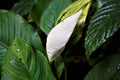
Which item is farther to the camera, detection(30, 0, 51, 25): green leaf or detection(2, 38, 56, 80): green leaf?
detection(30, 0, 51, 25): green leaf

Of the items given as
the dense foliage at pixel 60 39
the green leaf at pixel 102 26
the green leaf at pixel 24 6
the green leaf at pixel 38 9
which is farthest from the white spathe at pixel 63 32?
the green leaf at pixel 24 6

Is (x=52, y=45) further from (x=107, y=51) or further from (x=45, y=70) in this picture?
(x=107, y=51)

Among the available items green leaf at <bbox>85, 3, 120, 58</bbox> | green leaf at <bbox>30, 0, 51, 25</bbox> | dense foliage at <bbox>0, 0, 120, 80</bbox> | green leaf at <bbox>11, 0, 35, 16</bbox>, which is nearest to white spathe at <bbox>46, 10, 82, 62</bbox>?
dense foliage at <bbox>0, 0, 120, 80</bbox>

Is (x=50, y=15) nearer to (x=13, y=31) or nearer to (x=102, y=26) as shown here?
(x=13, y=31)

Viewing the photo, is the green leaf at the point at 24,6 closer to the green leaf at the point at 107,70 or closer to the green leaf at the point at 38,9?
the green leaf at the point at 38,9

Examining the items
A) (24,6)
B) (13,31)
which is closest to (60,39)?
(13,31)

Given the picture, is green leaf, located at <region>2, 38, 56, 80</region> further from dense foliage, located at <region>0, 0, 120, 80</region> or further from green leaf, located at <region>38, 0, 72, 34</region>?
green leaf, located at <region>38, 0, 72, 34</region>

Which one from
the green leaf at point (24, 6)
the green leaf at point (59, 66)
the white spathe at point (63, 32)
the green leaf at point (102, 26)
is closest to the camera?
the green leaf at point (102, 26)

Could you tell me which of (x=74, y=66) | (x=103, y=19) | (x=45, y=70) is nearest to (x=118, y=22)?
(x=103, y=19)
